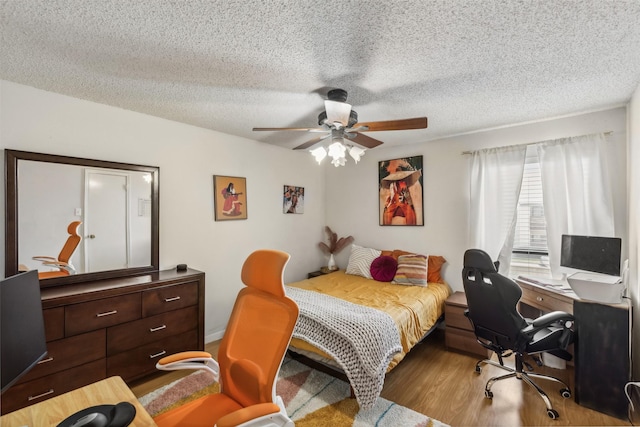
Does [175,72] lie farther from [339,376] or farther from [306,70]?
[339,376]

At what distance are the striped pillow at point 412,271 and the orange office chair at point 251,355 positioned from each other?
231 centimetres

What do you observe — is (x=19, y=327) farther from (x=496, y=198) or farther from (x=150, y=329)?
(x=496, y=198)

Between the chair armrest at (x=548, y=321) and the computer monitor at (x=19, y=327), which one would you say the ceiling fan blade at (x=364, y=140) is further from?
the computer monitor at (x=19, y=327)

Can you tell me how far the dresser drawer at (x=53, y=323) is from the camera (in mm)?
1979

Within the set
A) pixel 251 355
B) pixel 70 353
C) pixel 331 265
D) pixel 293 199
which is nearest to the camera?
pixel 251 355

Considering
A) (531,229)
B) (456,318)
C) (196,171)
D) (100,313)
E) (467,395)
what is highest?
(196,171)

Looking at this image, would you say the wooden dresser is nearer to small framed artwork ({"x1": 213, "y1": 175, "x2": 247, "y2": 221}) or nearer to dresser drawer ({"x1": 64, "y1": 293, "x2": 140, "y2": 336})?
dresser drawer ({"x1": 64, "y1": 293, "x2": 140, "y2": 336})

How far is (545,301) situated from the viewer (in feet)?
8.56

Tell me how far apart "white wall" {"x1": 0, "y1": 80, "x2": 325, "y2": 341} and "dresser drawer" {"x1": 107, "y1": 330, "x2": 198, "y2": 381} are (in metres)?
0.67

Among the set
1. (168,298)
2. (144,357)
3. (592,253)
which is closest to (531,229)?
(592,253)

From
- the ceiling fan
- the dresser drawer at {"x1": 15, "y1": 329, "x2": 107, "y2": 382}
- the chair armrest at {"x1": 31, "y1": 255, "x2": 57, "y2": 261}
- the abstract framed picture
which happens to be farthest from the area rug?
the abstract framed picture

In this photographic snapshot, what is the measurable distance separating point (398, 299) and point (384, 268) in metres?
0.77

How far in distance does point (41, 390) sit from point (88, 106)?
2.23 metres

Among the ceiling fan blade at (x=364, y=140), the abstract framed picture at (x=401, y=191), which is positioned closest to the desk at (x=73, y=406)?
the ceiling fan blade at (x=364, y=140)
